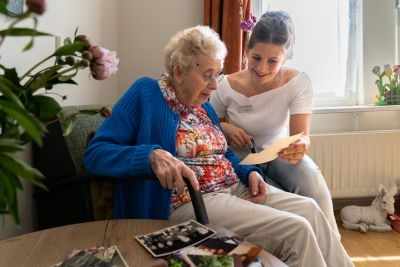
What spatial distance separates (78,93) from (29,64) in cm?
53

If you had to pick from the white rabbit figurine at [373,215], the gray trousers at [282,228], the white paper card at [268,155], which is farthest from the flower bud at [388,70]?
the gray trousers at [282,228]

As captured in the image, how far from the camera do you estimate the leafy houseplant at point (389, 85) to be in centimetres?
282

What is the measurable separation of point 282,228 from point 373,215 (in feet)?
5.71

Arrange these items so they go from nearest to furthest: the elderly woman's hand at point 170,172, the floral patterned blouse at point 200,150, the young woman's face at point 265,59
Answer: the elderly woman's hand at point 170,172 < the floral patterned blouse at point 200,150 < the young woman's face at point 265,59

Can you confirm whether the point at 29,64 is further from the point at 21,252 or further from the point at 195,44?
the point at 21,252

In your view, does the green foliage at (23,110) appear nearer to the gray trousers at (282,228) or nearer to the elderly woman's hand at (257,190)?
the gray trousers at (282,228)

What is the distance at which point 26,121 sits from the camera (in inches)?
16.0

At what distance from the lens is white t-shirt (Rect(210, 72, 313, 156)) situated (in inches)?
70.4

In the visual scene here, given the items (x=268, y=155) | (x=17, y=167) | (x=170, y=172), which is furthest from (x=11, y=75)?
(x=268, y=155)

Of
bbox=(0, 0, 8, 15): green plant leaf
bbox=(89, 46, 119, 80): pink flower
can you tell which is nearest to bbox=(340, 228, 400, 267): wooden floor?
bbox=(89, 46, 119, 80): pink flower

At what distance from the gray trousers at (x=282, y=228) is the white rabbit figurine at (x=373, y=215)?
144cm

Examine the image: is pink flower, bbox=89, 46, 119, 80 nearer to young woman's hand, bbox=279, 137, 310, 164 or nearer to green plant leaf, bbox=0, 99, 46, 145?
green plant leaf, bbox=0, 99, 46, 145

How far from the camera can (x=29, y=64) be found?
4.75ft

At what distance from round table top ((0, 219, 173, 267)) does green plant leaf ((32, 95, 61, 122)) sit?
0.44 meters
